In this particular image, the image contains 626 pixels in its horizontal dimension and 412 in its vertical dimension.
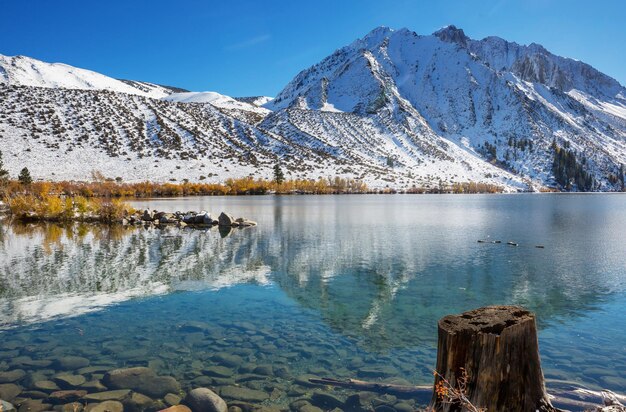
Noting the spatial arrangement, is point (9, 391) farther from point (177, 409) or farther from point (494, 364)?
point (494, 364)

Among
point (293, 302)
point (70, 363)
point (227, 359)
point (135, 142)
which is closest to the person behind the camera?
point (70, 363)

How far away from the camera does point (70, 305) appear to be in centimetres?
1485

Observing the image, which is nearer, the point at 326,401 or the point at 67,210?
the point at 326,401

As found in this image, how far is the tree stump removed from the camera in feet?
16.0

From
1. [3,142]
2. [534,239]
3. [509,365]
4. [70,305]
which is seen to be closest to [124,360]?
[70,305]

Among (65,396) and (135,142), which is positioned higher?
(135,142)

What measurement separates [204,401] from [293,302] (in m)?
7.53

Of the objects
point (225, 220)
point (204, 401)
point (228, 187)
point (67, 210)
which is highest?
point (228, 187)

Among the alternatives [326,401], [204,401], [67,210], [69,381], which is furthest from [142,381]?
[67,210]

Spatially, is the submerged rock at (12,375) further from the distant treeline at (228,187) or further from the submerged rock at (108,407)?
the distant treeline at (228,187)

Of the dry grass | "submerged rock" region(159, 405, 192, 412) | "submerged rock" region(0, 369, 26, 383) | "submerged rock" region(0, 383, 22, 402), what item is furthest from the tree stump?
the dry grass

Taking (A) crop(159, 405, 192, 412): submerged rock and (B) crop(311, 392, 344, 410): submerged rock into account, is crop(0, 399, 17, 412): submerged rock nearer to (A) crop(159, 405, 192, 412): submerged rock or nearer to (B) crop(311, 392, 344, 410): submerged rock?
(A) crop(159, 405, 192, 412): submerged rock

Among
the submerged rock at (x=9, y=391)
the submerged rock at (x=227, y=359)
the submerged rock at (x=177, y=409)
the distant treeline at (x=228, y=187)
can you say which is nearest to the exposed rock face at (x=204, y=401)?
the submerged rock at (x=177, y=409)

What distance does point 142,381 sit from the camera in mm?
9094
